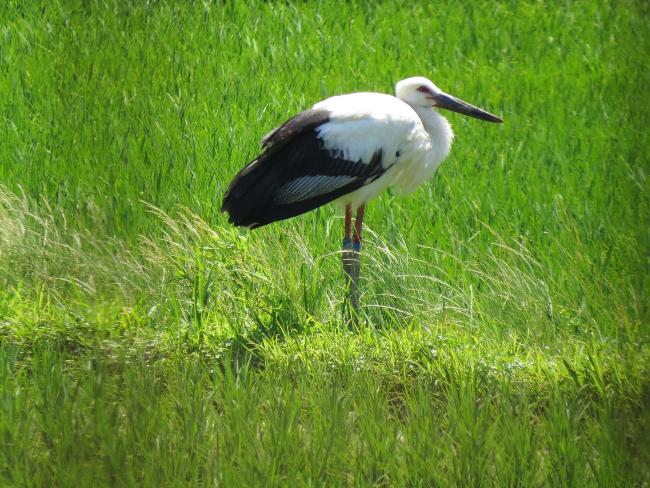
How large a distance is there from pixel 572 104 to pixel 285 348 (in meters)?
2.93

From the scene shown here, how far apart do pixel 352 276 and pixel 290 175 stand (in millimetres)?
471

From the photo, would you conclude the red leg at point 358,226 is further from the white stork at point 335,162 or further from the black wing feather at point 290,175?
the black wing feather at point 290,175

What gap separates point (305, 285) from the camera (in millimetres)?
3959

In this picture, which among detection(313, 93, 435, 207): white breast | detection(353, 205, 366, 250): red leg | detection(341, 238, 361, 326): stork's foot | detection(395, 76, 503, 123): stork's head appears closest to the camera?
detection(341, 238, 361, 326): stork's foot

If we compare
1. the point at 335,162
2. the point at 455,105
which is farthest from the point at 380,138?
the point at 455,105

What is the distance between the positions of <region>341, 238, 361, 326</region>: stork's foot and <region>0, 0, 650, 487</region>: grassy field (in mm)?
48

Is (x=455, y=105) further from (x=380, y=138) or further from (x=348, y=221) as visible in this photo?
(x=348, y=221)

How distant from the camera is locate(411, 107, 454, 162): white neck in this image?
4.71 m

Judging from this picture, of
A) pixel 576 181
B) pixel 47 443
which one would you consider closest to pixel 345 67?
pixel 576 181

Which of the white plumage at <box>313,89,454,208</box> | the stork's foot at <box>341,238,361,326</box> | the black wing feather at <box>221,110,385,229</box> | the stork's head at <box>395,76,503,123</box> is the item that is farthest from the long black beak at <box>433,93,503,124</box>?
the stork's foot at <box>341,238,361,326</box>

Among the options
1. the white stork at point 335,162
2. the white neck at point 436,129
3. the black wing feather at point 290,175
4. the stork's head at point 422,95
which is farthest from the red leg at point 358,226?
the stork's head at point 422,95

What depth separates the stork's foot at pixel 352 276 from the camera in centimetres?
397

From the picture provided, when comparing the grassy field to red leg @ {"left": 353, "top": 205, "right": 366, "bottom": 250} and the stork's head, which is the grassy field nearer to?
red leg @ {"left": 353, "top": 205, "right": 366, "bottom": 250}

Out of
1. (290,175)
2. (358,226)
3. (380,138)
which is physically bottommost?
(358,226)
